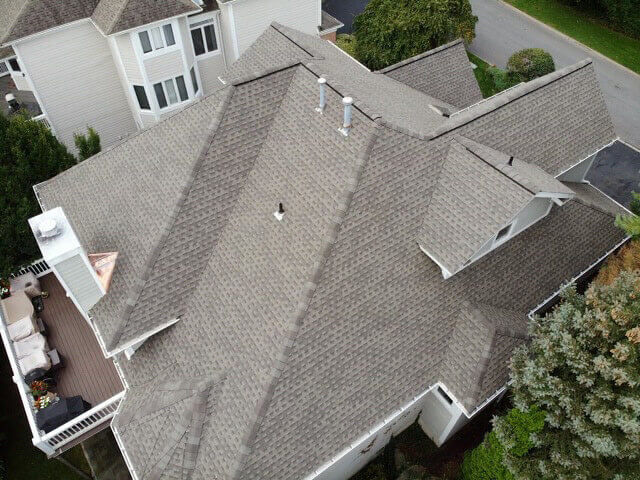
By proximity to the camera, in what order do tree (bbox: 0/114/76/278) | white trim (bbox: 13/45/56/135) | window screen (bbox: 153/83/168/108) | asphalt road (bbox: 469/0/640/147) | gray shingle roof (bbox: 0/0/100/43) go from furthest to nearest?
asphalt road (bbox: 469/0/640/147)
window screen (bbox: 153/83/168/108)
white trim (bbox: 13/45/56/135)
gray shingle roof (bbox: 0/0/100/43)
tree (bbox: 0/114/76/278)

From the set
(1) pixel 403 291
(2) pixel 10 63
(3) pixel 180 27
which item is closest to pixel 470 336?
(1) pixel 403 291

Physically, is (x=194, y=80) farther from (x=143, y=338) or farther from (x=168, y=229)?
(x=143, y=338)

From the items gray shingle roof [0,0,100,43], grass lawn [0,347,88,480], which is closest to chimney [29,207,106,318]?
grass lawn [0,347,88,480]

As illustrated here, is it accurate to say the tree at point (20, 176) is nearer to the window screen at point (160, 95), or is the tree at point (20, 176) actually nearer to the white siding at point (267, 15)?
the window screen at point (160, 95)

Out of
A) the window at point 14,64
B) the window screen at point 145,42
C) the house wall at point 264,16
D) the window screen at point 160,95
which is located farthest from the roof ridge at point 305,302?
the window at point 14,64

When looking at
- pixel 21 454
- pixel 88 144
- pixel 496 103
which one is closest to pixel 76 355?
pixel 21 454

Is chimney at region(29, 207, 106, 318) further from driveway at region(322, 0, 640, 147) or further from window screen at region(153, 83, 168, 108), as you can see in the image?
driveway at region(322, 0, 640, 147)

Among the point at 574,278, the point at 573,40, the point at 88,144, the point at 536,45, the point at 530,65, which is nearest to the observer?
the point at 574,278
